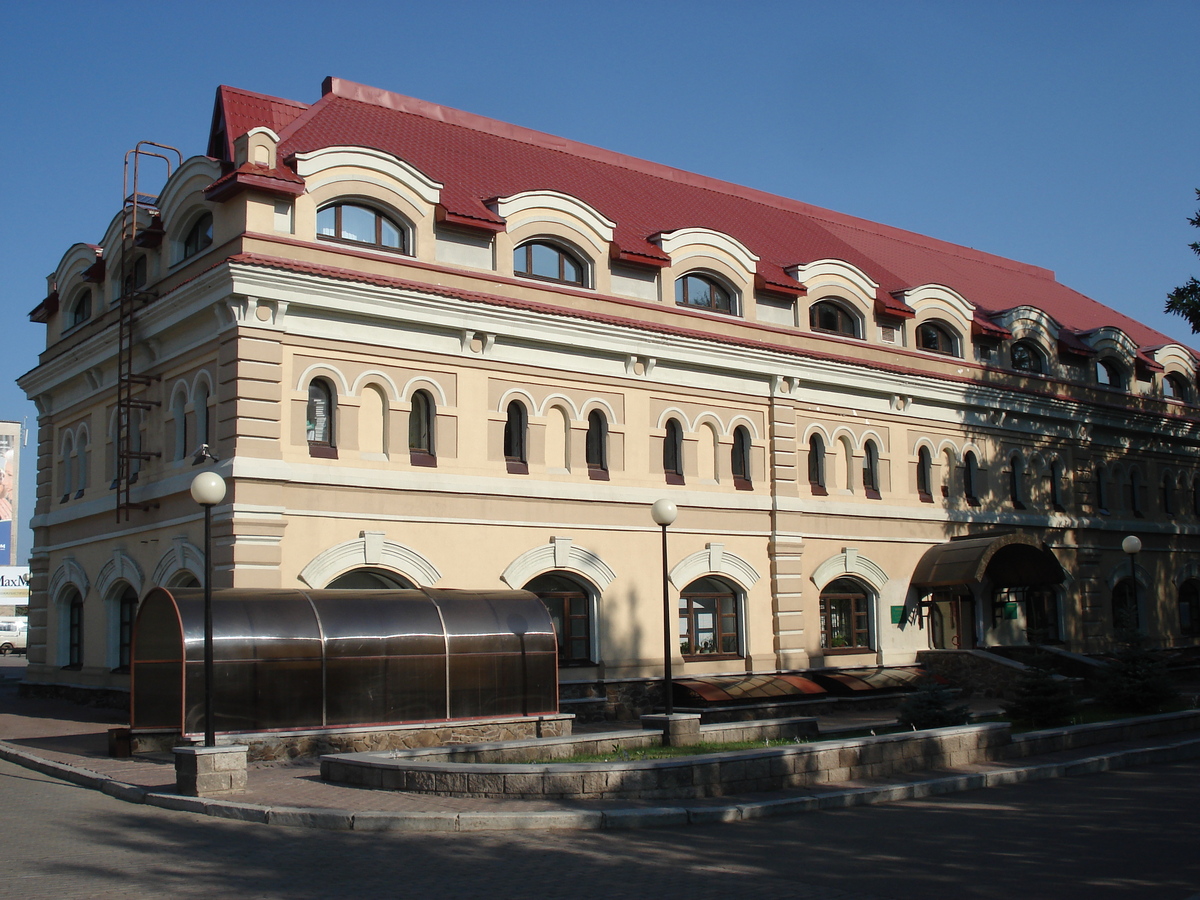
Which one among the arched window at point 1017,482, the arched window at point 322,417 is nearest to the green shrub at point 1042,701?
the arched window at point 322,417

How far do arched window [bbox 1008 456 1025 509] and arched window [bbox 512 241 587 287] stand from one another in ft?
49.9

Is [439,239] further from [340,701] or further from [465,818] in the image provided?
[465,818]

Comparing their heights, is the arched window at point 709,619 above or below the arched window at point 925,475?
below

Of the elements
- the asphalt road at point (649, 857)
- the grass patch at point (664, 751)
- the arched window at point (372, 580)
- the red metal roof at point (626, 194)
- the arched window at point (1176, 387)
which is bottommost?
the asphalt road at point (649, 857)

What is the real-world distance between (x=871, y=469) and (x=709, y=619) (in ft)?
21.3

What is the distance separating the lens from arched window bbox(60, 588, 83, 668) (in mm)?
28016

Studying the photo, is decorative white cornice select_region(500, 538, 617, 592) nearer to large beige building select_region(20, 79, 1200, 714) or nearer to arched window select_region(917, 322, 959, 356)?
large beige building select_region(20, 79, 1200, 714)

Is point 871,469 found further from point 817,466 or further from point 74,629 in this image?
point 74,629

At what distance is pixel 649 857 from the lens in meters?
10.9

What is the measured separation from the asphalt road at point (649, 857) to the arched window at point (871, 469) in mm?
→ 16845

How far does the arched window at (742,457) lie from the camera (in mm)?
27875

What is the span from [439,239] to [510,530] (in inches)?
230

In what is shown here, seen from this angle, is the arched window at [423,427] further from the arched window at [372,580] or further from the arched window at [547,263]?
the arched window at [547,263]

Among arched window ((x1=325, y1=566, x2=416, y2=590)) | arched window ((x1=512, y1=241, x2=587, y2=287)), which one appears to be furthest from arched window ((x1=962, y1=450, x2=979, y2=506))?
arched window ((x1=325, y1=566, x2=416, y2=590))
